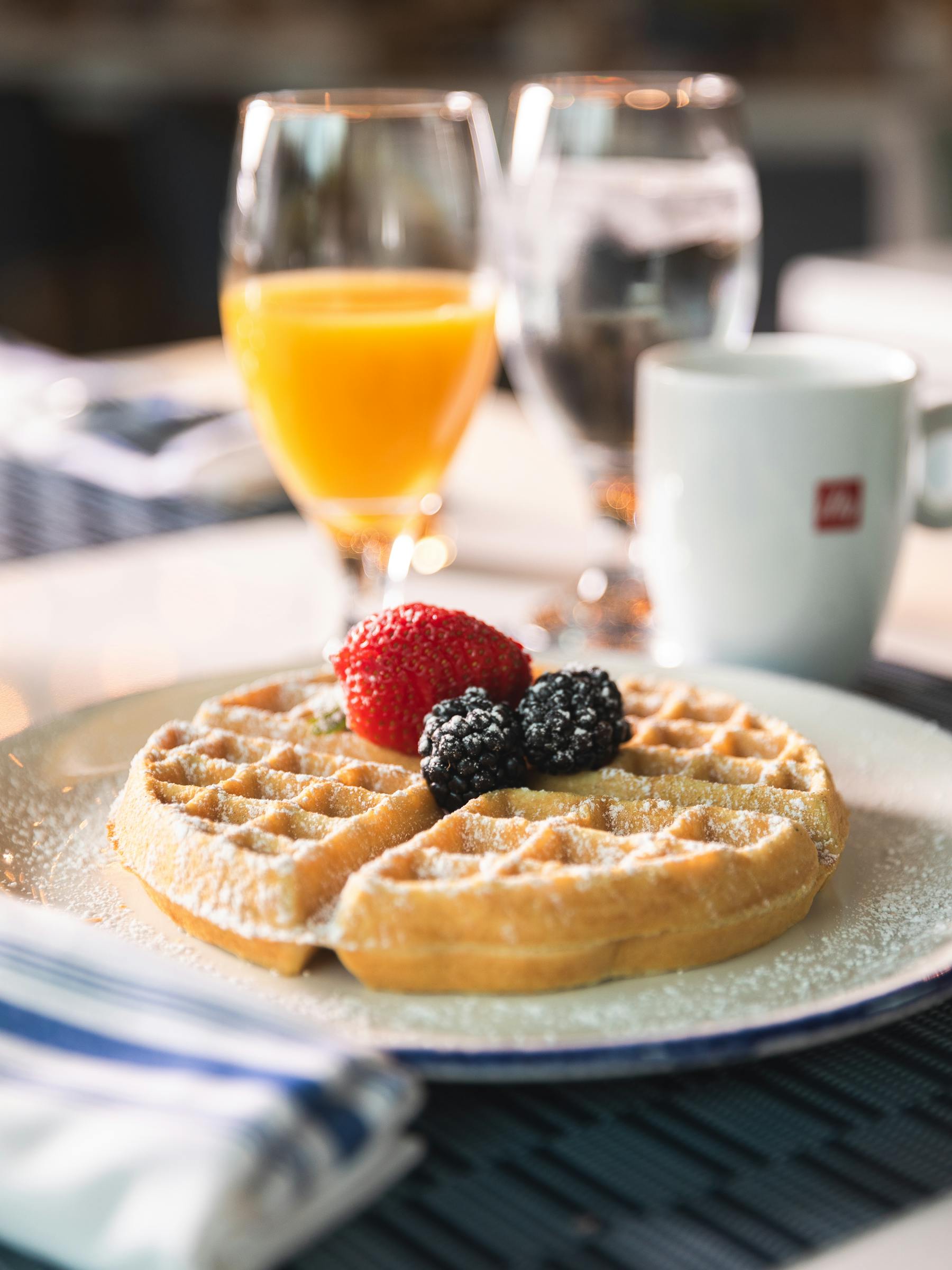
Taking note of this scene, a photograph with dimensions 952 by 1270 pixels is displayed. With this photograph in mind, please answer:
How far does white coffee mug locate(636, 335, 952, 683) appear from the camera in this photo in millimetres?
1108

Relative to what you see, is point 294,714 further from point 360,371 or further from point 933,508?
point 933,508

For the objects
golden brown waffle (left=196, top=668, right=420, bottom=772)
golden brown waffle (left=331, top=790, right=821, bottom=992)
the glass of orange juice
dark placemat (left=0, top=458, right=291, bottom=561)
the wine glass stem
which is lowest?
dark placemat (left=0, top=458, right=291, bottom=561)

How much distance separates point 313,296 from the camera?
1.22 m

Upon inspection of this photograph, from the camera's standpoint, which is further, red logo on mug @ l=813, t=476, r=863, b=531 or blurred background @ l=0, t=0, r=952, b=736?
blurred background @ l=0, t=0, r=952, b=736

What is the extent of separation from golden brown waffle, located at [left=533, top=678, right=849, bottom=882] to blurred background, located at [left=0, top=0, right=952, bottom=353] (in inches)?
154

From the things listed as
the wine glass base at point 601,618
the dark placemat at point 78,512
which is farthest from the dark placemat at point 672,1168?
the dark placemat at point 78,512

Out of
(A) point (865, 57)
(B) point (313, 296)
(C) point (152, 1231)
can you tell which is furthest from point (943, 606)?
(A) point (865, 57)

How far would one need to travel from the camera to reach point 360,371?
48.9 inches

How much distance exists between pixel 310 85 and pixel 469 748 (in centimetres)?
619

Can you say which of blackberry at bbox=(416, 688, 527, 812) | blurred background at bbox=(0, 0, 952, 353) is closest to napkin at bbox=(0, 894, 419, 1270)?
blackberry at bbox=(416, 688, 527, 812)

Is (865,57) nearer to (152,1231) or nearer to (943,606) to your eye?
(943,606)

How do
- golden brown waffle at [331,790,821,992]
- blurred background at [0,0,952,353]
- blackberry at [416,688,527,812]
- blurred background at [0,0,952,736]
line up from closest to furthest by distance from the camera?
golden brown waffle at [331,790,821,992], blackberry at [416,688,527,812], blurred background at [0,0,952,736], blurred background at [0,0,952,353]

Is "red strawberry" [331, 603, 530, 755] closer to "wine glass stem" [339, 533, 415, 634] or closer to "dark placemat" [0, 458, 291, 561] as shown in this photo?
"wine glass stem" [339, 533, 415, 634]

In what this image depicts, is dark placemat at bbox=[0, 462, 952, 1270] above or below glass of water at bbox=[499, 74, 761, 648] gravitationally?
below
